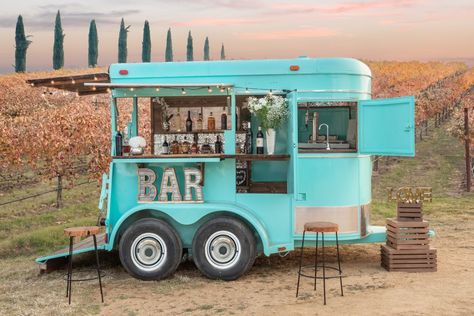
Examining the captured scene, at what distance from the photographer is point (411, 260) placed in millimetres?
9422

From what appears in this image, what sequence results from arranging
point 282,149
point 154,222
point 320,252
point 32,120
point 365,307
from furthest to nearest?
point 32,120 → point 320,252 → point 282,149 → point 154,222 → point 365,307

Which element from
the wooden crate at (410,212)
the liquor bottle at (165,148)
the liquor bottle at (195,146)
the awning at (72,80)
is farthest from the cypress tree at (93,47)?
the wooden crate at (410,212)

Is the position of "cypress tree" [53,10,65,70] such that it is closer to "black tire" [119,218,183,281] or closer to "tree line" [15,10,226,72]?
"tree line" [15,10,226,72]

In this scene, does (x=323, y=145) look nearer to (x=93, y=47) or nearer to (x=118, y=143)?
(x=118, y=143)

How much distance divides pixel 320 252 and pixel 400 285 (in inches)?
101

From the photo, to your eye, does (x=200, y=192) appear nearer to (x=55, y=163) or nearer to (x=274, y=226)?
(x=274, y=226)

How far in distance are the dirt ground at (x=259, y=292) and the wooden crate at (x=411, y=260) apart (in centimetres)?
15

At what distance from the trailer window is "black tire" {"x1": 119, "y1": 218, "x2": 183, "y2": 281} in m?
2.81

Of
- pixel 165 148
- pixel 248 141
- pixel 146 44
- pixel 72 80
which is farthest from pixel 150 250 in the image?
pixel 146 44

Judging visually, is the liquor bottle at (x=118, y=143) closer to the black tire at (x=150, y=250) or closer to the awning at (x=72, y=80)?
the awning at (x=72, y=80)

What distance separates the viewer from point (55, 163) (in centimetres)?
1805

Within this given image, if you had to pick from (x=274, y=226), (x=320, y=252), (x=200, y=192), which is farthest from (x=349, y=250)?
(x=200, y=192)

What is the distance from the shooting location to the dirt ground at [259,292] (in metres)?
7.57

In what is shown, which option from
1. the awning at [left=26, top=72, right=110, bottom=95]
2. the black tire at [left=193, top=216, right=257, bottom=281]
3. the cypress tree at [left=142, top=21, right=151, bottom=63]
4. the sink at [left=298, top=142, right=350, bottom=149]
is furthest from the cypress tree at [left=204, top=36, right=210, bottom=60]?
the black tire at [left=193, top=216, right=257, bottom=281]
